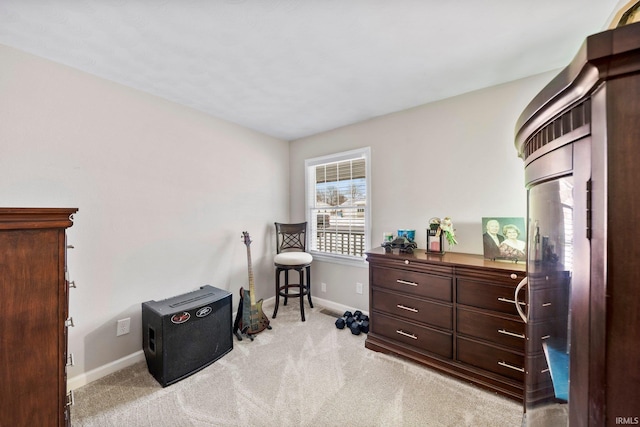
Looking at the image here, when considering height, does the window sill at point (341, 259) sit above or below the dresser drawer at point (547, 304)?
below

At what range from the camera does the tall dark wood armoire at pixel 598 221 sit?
1.21ft

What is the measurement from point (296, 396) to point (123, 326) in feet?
5.13

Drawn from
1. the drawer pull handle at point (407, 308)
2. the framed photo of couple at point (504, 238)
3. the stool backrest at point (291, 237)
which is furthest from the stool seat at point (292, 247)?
the framed photo of couple at point (504, 238)

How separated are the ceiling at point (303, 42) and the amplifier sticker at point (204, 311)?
6.23 feet

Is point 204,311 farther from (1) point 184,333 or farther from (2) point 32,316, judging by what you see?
(2) point 32,316

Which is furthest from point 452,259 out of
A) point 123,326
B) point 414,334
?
point 123,326

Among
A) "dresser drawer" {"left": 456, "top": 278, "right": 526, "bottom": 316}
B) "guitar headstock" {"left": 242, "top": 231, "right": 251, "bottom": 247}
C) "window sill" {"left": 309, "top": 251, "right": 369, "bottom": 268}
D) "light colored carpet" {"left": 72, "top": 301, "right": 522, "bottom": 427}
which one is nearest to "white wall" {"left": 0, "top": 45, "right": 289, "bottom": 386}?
"guitar headstock" {"left": 242, "top": 231, "right": 251, "bottom": 247}

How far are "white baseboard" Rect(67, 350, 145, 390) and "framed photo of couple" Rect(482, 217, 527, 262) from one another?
3.13m

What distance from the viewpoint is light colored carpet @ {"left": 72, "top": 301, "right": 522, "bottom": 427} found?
1.57m

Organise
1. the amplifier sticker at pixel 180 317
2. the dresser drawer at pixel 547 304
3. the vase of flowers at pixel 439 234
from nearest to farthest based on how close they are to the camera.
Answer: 1. the dresser drawer at pixel 547 304
2. the amplifier sticker at pixel 180 317
3. the vase of flowers at pixel 439 234

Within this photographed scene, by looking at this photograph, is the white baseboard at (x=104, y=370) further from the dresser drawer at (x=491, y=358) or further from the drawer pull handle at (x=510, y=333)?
the drawer pull handle at (x=510, y=333)

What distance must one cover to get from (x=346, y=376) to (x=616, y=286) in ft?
6.54

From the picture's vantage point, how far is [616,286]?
38 centimetres

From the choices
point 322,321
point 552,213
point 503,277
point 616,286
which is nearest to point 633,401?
point 616,286
